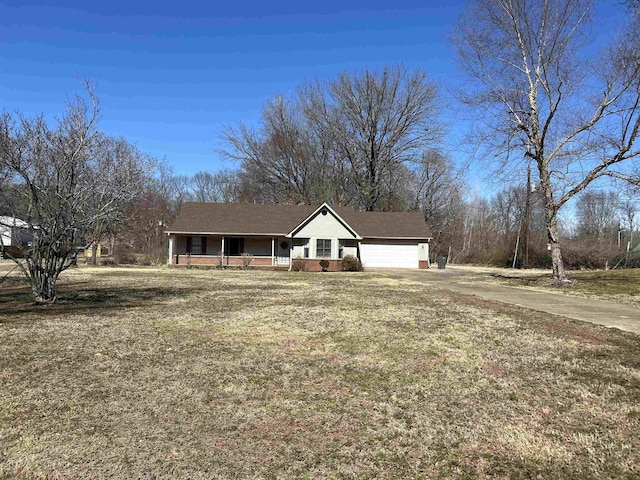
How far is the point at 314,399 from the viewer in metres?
4.47

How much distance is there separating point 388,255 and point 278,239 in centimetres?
891

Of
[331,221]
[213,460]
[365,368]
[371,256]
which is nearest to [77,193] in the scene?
[365,368]

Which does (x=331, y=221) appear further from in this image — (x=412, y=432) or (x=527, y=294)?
(x=412, y=432)

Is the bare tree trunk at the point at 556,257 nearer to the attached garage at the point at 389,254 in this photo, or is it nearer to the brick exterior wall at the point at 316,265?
the brick exterior wall at the point at 316,265

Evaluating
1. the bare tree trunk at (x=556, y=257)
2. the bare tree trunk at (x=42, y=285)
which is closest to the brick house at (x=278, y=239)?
the bare tree trunk at (x=556, y=257)

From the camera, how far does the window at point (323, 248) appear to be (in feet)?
98.9

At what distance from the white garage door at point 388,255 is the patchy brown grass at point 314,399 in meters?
25.2

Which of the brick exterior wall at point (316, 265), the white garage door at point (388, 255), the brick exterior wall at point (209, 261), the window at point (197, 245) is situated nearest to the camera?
the brick exterior wall at point (316, 265)

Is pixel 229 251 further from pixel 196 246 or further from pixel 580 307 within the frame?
pixel 580 307

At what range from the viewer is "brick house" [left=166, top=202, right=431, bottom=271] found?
2968 cm

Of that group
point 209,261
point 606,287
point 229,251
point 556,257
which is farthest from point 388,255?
point 606,287

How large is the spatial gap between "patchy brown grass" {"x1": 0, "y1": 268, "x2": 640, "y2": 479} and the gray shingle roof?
69.9 feet

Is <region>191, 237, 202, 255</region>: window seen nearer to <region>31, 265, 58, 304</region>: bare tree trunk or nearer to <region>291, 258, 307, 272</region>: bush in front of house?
<region>291, 258, 307, 272</region>: bush in front of house

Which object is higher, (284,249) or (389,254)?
(284,249)
